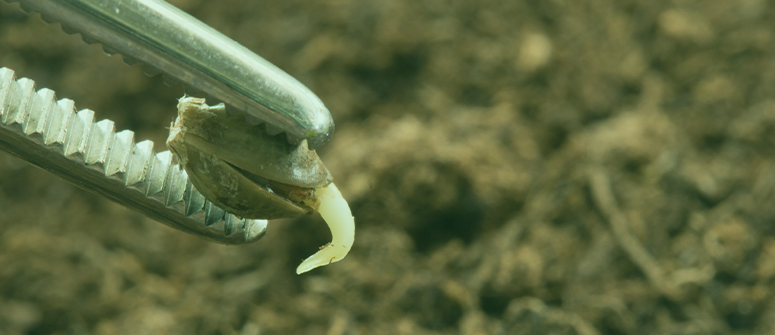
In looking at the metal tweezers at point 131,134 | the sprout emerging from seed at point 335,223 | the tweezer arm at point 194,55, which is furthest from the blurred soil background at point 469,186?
the tweezer arm at point 194,55

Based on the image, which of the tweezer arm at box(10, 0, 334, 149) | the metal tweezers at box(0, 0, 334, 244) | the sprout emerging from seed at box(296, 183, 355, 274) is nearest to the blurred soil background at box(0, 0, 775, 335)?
the sprout emerging from seed at box(296, 183, 355, 274)

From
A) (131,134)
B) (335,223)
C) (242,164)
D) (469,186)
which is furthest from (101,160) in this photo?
(469,186)

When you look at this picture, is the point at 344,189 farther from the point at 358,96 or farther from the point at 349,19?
the point at 349,19

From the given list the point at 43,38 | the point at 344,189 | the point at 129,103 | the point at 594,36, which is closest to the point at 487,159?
the point at 344,189

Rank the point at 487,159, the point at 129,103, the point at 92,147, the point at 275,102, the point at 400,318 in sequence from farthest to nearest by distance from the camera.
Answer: the point at 129,103 → the point at 487,159 → the point at 400,318 → the point at 92,147 → the point at 275,102

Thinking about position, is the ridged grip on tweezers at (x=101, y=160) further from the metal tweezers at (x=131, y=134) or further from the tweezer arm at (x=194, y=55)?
the tweezer arm at (x=194, y=55)

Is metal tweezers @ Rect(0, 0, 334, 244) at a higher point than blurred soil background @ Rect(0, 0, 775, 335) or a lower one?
lower

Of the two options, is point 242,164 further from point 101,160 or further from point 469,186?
point 469,186

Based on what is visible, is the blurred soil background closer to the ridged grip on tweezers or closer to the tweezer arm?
the ridged grip on tweezers
